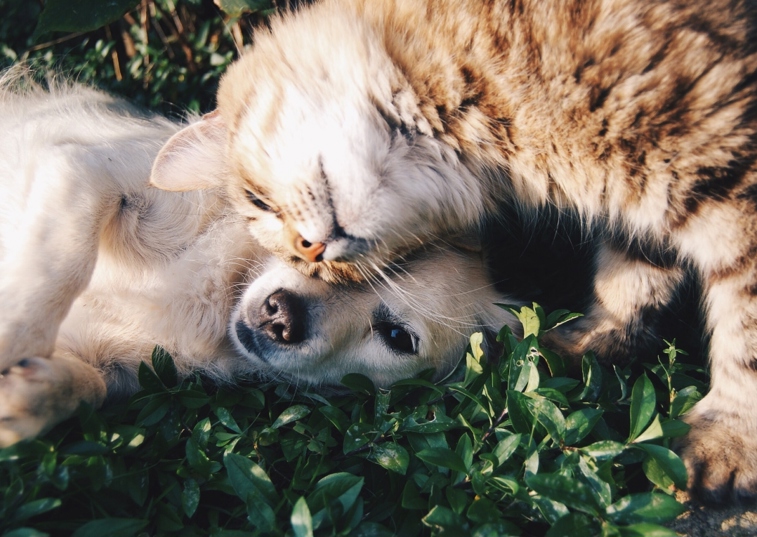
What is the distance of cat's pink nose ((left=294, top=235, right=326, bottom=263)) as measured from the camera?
2.16m

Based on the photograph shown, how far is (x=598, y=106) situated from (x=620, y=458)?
3.41 ft

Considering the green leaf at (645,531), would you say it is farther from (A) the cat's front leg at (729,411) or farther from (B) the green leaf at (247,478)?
(B) the green leaf at (247,478)

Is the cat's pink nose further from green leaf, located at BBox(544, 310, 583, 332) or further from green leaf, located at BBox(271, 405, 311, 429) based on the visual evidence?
green leaf, located at BBox(544, 310, 583, 332)

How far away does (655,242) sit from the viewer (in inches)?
96.3

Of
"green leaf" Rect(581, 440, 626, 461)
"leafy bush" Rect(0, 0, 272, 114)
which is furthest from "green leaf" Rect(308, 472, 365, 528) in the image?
"leafy bush" Rect(0, 0, 272, 114)

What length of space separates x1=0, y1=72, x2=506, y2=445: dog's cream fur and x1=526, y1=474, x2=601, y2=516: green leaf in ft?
3.21

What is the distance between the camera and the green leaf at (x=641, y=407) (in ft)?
6.31

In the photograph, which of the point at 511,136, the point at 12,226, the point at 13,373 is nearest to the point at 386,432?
the point at 511,136

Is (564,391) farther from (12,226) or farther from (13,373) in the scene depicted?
(12,226)

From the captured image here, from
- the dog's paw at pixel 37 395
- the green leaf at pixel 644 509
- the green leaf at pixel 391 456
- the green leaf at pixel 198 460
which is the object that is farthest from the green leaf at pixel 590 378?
the dog's paw at pixel 37 395

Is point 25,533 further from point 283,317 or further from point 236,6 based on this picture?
point 236,6

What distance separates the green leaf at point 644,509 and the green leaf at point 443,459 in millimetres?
411

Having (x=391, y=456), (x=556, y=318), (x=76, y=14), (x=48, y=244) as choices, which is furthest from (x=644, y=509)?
(x=76, y=14)

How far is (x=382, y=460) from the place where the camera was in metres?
2.02
